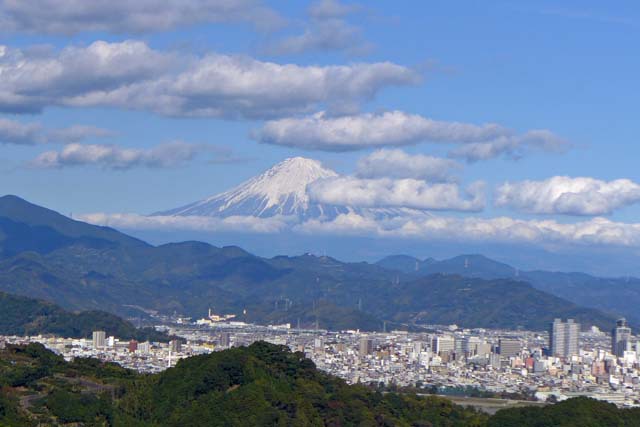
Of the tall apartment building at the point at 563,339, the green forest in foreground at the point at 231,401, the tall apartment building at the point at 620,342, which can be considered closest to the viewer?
the green forest in foreground at the point at 231,401

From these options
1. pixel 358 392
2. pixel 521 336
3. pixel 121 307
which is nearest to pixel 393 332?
pixel 521 336

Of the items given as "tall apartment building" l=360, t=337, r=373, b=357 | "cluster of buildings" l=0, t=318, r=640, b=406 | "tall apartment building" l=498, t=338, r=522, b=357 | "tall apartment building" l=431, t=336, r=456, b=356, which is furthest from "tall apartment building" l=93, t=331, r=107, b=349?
"tall apartment building" l=498, t=338, r=522, b=357

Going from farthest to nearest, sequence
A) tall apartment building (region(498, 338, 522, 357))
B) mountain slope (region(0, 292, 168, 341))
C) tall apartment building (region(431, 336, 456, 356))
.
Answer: mountain slope (region(0, 292, 168, 341)) < tall apartment building (region(431, 336, 456, 356)) < tall apartment building (region(498, 338, 522, 357))

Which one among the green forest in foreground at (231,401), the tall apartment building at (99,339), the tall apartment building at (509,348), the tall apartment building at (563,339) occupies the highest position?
the tall apartment building at (563,339)

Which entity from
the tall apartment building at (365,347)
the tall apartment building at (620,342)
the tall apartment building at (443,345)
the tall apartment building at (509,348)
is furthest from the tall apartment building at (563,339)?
the tall apartment building at (365,347)

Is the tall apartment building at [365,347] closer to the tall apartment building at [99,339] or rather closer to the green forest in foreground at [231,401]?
the tall apartment building at [99,339]

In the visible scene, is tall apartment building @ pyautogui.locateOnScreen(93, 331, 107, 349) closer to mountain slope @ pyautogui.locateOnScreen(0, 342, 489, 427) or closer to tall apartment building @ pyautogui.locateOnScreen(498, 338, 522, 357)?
tall apartment building @ pyautogui.locateOnScreen(498, 338, 522, 357)

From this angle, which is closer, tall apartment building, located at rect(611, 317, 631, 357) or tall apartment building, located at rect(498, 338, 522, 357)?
tall apartment building, located at rect(498, 338, 522, 357)
